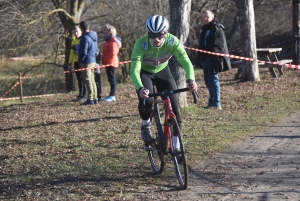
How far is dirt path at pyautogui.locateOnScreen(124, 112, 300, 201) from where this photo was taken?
624 cm

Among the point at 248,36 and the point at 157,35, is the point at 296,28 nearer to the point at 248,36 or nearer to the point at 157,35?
the point at 248,36

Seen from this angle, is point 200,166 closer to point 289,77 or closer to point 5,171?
point 5,171

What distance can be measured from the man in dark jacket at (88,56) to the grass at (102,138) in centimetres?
59

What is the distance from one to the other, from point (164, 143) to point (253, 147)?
7.23 feet

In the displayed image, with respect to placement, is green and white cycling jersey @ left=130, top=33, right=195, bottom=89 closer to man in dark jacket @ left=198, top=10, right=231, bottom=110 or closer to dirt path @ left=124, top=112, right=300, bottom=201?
dirt path @ left=124, top=112, right=300, bottom=201

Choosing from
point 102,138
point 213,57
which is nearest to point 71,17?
point 213,57

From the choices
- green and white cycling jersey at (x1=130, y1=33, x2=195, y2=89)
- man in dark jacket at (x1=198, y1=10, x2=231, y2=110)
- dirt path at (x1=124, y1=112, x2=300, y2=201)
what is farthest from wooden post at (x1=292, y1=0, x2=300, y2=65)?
green and white cycling jersey at (x1=130, y1=33, x2=195, y2=89)

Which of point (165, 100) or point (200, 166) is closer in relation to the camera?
point (165, 100)

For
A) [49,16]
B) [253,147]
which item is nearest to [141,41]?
[253,147]

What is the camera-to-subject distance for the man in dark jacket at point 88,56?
1334 cm

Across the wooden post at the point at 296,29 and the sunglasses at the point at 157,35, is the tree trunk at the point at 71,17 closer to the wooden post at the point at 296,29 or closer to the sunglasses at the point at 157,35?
the wooden post at the point at 296,29

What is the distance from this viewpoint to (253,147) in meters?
8.45

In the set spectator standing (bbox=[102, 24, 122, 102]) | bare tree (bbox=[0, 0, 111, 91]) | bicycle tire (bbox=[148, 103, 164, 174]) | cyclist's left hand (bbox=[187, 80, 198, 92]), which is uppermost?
bare tree (bbox=[0, 0, 111, 91])

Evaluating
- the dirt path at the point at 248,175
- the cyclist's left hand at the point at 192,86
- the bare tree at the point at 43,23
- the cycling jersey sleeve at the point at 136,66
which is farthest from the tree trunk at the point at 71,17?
the cyclist's left hand at the point at 192,86
